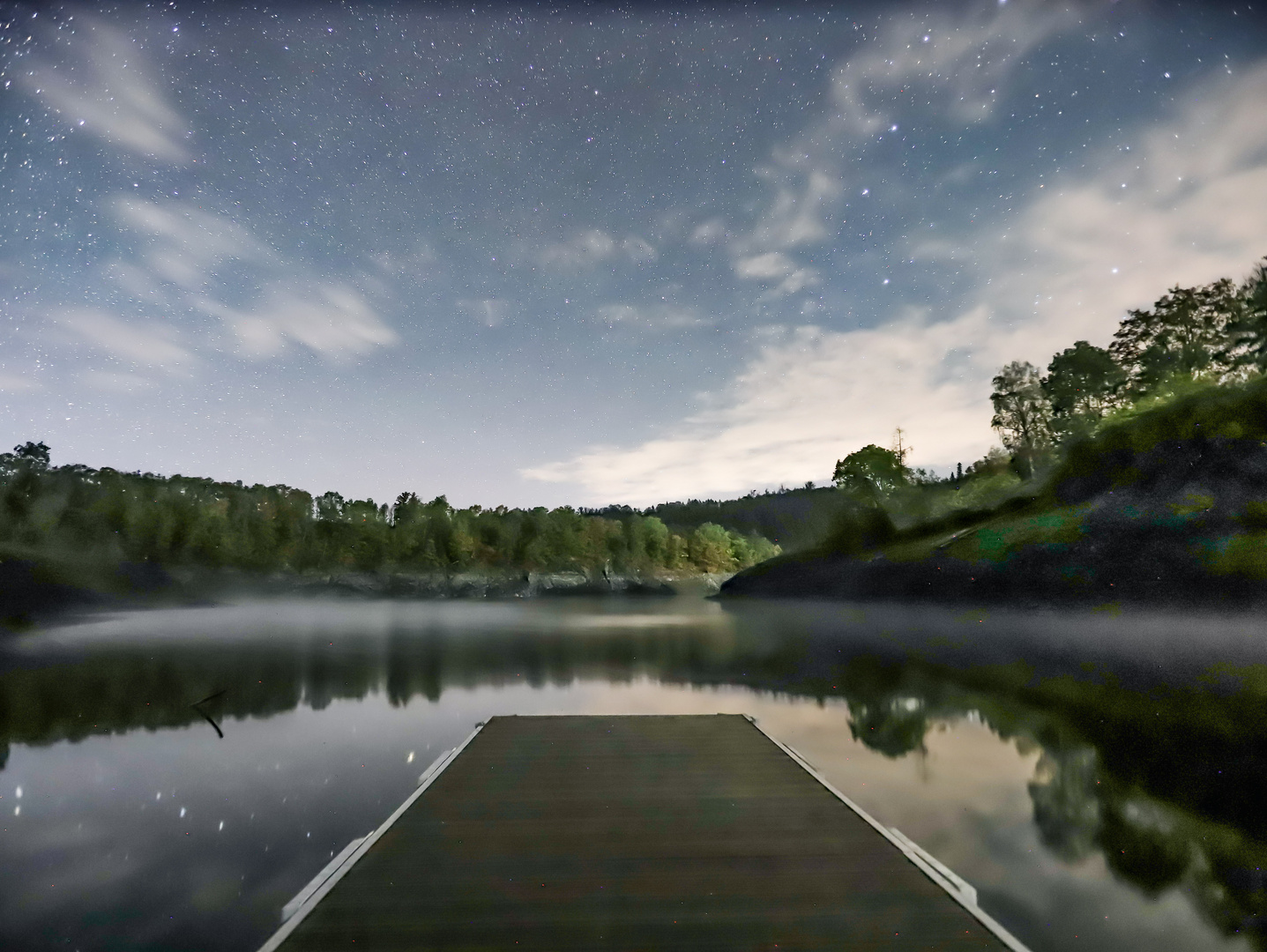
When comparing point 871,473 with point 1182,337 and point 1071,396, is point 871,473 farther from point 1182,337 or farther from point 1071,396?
point 1182,337

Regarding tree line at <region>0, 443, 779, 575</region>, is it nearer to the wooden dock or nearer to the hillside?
the hillside

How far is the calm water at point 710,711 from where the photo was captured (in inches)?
320

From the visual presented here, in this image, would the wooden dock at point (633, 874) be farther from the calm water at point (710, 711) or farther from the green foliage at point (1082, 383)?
the green foliage at point (1082, 383)

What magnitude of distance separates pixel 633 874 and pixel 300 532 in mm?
154359

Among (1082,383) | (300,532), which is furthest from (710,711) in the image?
(300,532)

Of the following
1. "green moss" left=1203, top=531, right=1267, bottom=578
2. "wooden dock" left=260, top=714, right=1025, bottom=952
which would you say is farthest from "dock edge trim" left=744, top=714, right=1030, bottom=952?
"green moss" left=1203, top=531, right=1267, bottom=578

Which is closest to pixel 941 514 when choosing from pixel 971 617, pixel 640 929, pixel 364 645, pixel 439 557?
pixel 971 617

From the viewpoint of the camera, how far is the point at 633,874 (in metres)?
6.43

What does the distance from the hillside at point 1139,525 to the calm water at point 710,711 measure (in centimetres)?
330

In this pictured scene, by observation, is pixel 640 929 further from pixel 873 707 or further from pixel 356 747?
pixel 873 707

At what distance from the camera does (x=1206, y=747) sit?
1452 centimetres

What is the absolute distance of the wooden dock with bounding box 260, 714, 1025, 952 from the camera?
533 centimetres

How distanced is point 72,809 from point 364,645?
30779mm

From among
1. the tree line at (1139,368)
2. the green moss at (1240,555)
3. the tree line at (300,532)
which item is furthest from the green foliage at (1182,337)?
the tree line at (300,532)
